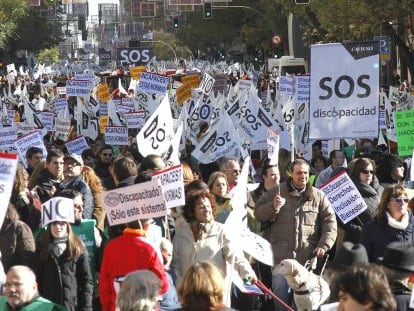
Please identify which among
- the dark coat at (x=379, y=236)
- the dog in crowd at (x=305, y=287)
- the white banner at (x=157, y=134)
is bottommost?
the dog in crowd at (x=305, y=287)

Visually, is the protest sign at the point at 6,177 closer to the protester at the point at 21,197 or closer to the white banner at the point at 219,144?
the protester at the point at 21,197

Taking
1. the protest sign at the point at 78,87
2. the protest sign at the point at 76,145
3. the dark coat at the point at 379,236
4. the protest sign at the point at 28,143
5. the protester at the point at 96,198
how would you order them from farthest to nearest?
the protest sign at the point at 78,87, the protest sign at the point at 76,145, the protest sign at the point at 28,143, the protester at the point at 96,198, the dark coat at the point at 379,236

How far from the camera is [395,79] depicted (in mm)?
A: 43719

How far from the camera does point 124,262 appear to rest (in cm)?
766

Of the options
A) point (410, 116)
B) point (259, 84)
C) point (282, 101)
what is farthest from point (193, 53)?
point (410, 116)

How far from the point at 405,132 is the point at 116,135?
22.2 ft

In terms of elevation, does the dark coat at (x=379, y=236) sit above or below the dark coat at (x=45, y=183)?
below

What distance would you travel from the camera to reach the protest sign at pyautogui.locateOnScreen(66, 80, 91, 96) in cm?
2538

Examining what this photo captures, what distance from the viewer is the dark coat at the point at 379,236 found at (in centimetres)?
877

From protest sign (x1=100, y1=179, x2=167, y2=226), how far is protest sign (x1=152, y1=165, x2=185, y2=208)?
864 mm

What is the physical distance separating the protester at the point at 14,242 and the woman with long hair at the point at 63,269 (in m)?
0.16

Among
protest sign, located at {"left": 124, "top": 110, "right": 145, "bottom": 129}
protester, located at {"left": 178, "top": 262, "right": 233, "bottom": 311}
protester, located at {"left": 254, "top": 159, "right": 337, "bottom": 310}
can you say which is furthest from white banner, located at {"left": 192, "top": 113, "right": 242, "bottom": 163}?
protester, located at {"left": 178, "top": 262, "right": 233, "bottom": 311}

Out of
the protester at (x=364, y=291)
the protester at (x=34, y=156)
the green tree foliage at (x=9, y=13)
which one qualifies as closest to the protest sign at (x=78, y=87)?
the protester at (x=34, y=156)

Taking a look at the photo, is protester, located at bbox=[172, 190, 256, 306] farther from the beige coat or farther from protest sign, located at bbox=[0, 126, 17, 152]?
protest sign, located at bbox=[0, 126, 17, 152]
